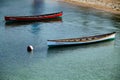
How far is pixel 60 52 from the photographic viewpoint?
50.2 meters

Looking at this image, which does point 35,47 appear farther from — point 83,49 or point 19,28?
point 19,28

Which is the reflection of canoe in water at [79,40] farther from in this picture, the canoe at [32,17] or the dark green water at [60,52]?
the canoe at [32,17]

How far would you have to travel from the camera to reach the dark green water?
41.6 meters

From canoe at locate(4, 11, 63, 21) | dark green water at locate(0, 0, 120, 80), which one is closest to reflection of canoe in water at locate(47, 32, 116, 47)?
dark green water at locate(0, 0, 120, 80)

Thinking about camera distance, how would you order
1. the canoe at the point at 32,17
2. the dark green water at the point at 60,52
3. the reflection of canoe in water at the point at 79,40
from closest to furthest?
1. the dark green water at the point at 60,52
2. the reflection of canoe in water at the point at 79,40
3. the canoe at the point at 32,17

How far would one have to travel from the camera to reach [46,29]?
2514 inches

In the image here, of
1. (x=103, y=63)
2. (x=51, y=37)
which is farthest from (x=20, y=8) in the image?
(x=103, y=63)

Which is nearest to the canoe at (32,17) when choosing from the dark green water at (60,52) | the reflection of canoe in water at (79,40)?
the dark green water at (60,52)

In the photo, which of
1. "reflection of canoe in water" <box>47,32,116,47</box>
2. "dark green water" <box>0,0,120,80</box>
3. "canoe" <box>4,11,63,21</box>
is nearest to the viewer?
"dark green water" <box>0,0,120,80</box>

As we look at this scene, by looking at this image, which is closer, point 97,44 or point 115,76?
point 115,76

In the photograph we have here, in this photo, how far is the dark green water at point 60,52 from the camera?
136 ft

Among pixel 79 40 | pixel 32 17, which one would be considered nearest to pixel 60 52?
pixel 79 40

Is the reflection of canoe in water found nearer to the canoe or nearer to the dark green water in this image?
the dark green water

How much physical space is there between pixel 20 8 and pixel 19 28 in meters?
22.6
